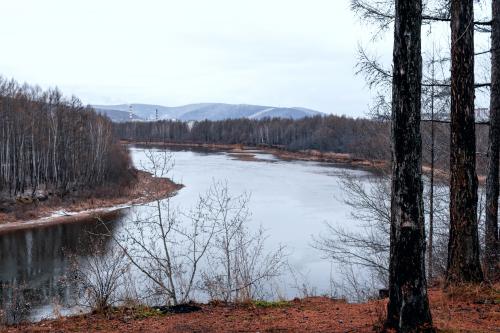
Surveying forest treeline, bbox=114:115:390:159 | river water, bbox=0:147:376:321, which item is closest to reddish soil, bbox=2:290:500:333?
river water, bbox=0:147:376:321

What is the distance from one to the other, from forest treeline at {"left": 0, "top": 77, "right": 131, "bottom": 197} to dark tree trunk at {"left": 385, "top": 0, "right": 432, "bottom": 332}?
95.9ft

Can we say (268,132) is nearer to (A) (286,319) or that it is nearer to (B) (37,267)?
(B) (37,267)

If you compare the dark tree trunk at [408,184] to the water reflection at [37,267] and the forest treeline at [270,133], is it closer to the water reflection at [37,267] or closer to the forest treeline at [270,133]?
the water reflection at [37,267]

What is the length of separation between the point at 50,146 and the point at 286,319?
32756mm

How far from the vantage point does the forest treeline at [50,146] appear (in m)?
30.0

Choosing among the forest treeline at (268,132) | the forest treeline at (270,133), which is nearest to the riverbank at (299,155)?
the forest treeline at (270,133)

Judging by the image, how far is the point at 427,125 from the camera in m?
11.9

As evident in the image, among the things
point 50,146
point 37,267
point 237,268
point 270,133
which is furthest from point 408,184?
point 270,133

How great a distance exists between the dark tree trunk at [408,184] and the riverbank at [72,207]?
59.1 feet

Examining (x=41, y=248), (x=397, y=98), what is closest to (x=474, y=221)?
(x=397, y=98)

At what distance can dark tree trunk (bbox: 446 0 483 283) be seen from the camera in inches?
195

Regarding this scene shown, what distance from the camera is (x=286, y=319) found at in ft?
15.7

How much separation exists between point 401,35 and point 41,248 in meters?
18.8

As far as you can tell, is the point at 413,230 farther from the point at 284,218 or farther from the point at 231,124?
the point at 231,124
